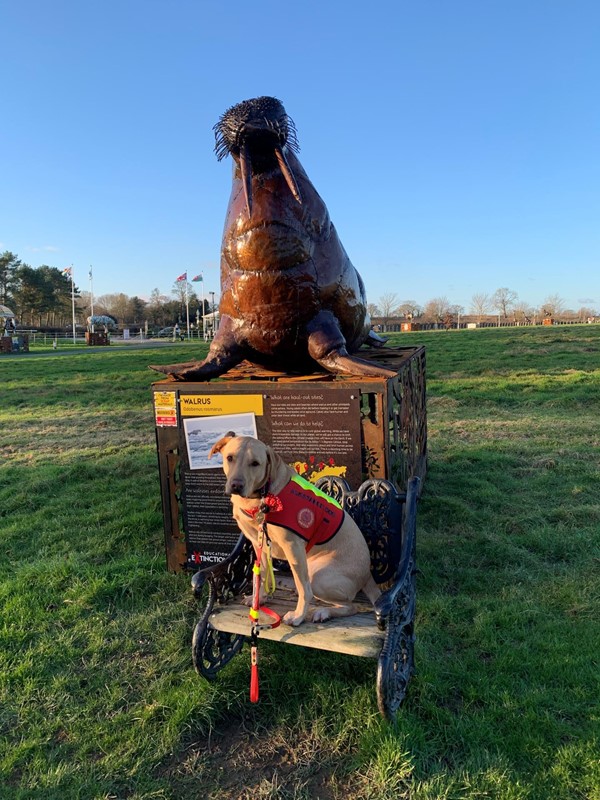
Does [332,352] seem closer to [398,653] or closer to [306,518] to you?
[306,518]

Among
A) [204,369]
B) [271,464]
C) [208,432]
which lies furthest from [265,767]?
[204,369]

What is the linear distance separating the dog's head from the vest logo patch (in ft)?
0.76

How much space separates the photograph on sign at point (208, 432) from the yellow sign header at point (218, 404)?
38 mm

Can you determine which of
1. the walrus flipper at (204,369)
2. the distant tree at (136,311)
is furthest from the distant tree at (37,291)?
the walrus flipper at (204,369)

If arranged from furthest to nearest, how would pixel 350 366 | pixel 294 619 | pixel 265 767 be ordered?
pixel 350 366, pixel 294 619, pixel 265 767

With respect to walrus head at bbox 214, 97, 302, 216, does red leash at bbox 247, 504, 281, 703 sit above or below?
below

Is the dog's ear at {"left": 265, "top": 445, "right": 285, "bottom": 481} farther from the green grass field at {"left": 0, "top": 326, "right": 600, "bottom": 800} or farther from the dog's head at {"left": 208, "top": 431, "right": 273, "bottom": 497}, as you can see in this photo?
the green grass field at {"left": 0, "top": 326, "right": 600, "bottom": 800}

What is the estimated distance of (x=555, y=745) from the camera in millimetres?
2494

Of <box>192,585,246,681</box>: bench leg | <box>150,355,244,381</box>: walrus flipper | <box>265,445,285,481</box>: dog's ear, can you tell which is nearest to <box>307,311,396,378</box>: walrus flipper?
<box>150,355,244,381</box>: walrus flipper

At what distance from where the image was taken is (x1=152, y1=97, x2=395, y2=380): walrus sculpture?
3.62 metres

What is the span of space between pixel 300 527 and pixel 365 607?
2.28ft

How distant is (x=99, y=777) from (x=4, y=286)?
65.4m

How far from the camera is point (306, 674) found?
9.93 ft

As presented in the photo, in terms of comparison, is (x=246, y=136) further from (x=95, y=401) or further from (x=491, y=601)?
(x=95, y=401)
